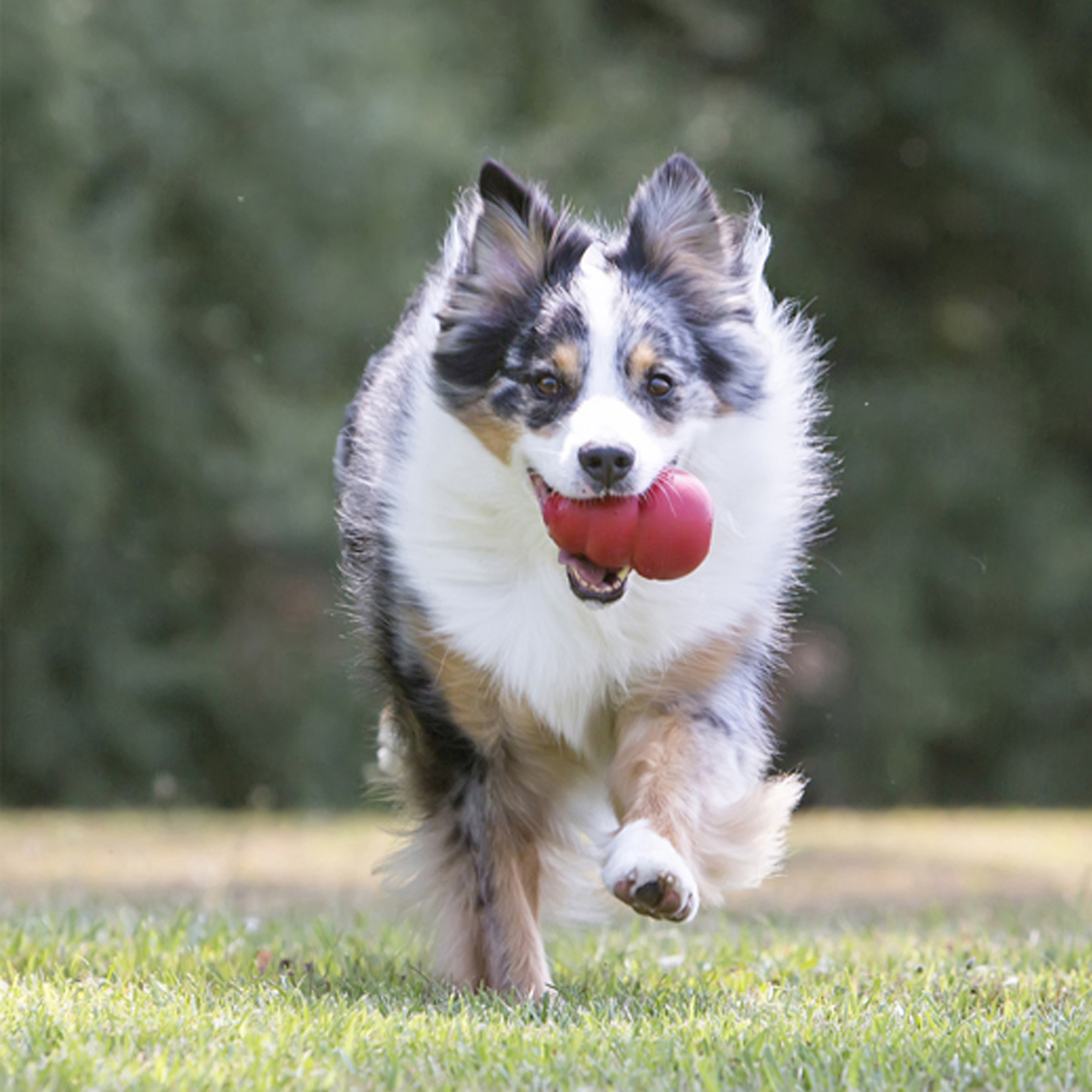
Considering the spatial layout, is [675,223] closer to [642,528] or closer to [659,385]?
[659,385]

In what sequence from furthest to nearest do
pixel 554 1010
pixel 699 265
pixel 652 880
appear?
pixel 699 265, pixel 554 1010, pixel 652 880

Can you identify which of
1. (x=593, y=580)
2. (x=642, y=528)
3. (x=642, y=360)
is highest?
(x=642, y=360)

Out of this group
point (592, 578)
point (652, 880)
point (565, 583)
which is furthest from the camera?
point (565, 583)

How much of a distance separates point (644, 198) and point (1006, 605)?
13995 millimetres

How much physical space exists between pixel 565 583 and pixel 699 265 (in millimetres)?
979

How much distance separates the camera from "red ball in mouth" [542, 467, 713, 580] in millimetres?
4617

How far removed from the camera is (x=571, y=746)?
201 inches

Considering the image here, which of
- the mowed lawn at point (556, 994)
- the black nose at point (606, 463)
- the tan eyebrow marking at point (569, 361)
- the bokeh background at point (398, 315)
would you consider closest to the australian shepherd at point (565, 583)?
the tan eyebrow marking at point (569, 361)

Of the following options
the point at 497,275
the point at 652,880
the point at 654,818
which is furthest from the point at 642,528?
the point at 497,275

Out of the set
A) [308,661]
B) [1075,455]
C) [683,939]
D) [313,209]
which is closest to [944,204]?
[1075,455]

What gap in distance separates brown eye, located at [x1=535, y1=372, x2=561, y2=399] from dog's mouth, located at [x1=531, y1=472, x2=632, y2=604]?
0.24 metres

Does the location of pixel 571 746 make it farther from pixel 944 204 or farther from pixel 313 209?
pixel 944 204

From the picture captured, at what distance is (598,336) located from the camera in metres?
4.82

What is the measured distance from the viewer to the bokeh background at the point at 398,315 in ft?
50.3
